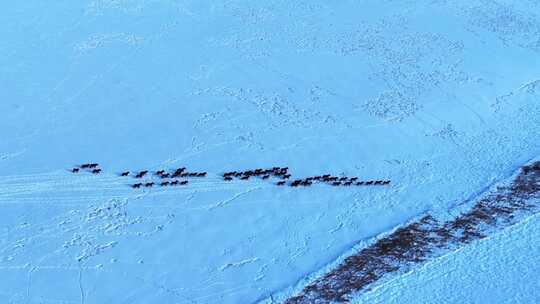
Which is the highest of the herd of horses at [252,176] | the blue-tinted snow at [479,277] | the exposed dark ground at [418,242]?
the herd of horses at [252,176]

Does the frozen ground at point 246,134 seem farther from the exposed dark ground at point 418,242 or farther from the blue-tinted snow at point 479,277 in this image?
the exposed dark ground at point 418,242

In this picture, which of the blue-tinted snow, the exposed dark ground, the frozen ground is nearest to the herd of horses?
the frozen ground

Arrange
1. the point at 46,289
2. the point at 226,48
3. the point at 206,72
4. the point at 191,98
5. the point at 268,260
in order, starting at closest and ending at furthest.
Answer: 1. the point at 46,289
2. the point at 268,260
3. the point at 191,98
4. the point at 206,72
5. the point at 226,48

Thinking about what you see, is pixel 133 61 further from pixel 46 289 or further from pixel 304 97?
pixel 46 289

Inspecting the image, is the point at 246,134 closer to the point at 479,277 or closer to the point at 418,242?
the point at 418,242

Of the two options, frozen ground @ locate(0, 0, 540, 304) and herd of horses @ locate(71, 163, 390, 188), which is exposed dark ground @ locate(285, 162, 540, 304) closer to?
frozen ground @ locate(0, 0, 540, 304)

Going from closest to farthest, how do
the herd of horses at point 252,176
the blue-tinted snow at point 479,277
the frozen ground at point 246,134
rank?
1. the blue-tinted snow at point 479,277
2. the frozen ground at point 246,134
3. the herd of horses at point 252,176

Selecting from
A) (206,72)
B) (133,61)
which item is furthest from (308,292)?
(133,61)

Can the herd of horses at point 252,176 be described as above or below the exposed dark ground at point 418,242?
above

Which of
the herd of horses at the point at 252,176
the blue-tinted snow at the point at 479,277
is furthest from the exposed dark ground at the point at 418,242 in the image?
the herd of horses at the point at 252,176
